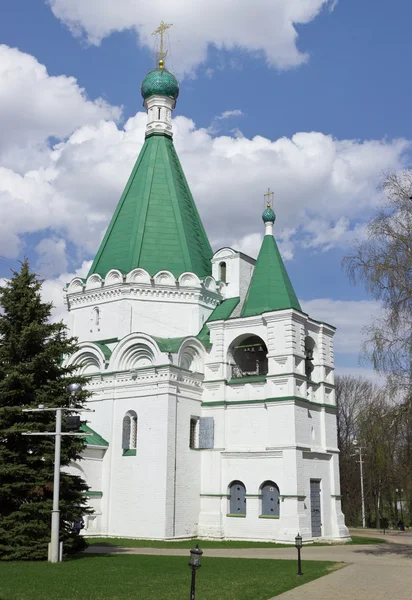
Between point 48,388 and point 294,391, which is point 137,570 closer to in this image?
point 48,388

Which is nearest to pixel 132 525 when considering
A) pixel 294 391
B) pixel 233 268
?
pixel 294 391

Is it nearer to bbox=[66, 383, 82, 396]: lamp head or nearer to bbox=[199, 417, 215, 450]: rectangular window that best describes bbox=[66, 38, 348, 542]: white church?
bbox=[199, 417, 215, 450]: rectangular window

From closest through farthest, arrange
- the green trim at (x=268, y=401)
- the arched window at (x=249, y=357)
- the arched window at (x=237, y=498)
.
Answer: the green trim at (x=268, y=401)
the arched window at (x=237, y=498)
the arched window at (x=249, y=357)

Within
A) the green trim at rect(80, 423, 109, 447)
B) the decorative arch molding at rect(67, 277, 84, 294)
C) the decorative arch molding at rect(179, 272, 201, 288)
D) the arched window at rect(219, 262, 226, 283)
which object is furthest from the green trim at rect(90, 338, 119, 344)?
the arched window at rect(219, 262, 226, 283)

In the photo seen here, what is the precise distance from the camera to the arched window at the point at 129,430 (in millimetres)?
24750

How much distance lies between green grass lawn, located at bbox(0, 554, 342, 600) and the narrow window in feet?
27.6

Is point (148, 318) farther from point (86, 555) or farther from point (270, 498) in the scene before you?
point (86, 555)

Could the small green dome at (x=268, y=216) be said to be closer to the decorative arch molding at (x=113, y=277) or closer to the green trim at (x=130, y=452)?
the decorative arch molding at (x=113, y=277)

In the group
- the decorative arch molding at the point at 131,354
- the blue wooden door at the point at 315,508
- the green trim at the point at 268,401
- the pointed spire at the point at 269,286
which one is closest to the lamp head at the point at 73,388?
the decorative arch molding at the point at 131,354

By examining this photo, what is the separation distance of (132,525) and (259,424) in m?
5.93

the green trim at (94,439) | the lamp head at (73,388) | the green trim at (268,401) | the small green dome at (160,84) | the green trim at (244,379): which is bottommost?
the green trim at (94,439)

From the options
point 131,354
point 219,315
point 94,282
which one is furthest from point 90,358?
point 219,315

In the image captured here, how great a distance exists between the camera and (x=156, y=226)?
2878 cm

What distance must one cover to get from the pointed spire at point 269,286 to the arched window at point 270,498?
258 inches
